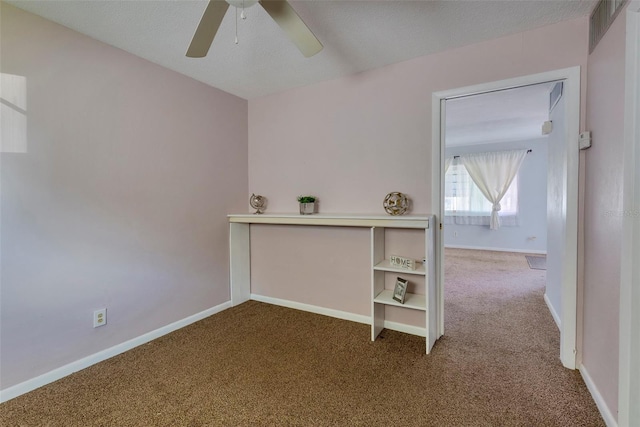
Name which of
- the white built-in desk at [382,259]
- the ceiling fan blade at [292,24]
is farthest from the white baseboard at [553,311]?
the ceiling fan blade at [292,24]

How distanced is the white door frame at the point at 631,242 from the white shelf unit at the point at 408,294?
3.10ft

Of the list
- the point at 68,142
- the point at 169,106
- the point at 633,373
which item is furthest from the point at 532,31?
the point at 68,142

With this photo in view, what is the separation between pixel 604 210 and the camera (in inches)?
56.6

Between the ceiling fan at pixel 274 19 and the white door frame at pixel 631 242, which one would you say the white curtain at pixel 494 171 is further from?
the ceiling fan at pixel 274 19

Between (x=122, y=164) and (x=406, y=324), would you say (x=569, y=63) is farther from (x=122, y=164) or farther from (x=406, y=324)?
(x=122, y=164)

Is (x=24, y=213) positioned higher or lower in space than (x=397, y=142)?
lower

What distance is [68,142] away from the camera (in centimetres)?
181

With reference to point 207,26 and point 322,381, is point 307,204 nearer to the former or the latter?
point 322,381

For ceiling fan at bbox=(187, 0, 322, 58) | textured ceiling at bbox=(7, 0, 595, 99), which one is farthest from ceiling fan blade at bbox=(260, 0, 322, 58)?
textured ceiling at bbox=(7, 0, 595, 99)

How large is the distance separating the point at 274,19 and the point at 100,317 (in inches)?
88.1

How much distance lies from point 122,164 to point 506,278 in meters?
4.68

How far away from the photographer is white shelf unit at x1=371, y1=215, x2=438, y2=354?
6.51ft

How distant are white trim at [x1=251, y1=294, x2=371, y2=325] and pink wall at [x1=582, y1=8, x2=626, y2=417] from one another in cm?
148

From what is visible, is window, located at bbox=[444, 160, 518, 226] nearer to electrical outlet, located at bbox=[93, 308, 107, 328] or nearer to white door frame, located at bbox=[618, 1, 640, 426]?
white door frame, located at bbox=[618, 1, 640, 426]
